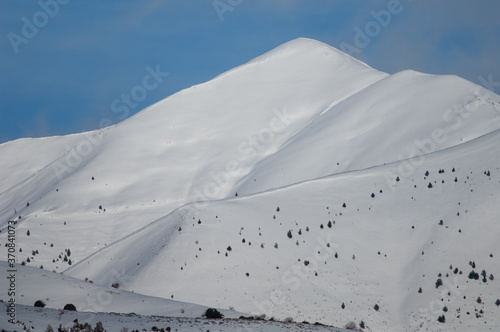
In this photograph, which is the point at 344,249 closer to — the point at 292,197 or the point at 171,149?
the point at 292,197

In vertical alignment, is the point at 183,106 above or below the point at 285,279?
above

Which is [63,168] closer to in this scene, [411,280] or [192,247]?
[192,247]

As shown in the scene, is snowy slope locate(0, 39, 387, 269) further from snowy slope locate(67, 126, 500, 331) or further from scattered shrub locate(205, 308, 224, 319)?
scattered shrub locate(205, 308, 224, 319)

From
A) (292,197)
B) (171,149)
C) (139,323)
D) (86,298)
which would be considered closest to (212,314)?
(139,323)

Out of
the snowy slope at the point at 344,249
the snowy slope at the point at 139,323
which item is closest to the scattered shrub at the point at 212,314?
the snowy slope at the point at 139,323

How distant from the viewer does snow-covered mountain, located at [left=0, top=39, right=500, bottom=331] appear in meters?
50.0

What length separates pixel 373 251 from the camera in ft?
185

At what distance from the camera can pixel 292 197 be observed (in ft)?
222

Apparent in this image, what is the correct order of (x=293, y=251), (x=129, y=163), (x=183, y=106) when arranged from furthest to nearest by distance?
1. (x=183, y=106)
2. (x=129, y=163)
3. (x=293, y=251)

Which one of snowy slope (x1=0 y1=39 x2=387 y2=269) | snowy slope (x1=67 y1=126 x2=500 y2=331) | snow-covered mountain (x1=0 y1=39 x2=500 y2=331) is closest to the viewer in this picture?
snowy slope (x1=67 y1=126 x2=500 y2=331)

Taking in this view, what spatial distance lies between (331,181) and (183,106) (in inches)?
2958

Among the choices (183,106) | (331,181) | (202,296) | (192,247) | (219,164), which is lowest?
(202,296)

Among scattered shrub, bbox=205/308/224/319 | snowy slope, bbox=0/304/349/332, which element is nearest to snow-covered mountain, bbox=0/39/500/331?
scattered shrub, bbox=205/308/224/319

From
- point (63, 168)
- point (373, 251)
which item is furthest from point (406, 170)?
point (63, 168)
